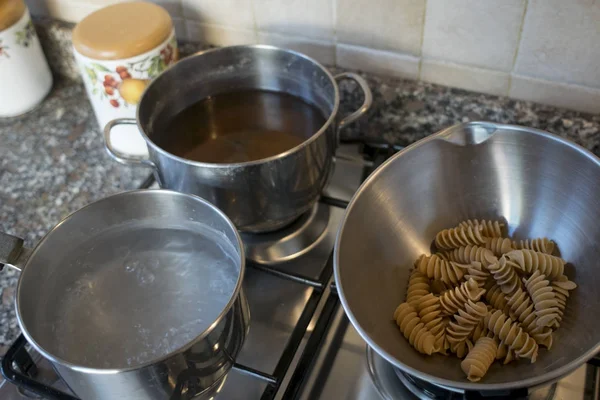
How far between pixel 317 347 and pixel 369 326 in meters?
0.09

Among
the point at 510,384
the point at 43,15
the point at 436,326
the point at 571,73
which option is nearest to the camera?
the point at 510,384

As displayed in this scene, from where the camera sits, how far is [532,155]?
639 millimetres

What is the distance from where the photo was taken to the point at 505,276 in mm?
568

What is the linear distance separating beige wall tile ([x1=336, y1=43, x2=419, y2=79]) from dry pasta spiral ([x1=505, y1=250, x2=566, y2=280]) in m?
0.29

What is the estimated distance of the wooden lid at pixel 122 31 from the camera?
72cm

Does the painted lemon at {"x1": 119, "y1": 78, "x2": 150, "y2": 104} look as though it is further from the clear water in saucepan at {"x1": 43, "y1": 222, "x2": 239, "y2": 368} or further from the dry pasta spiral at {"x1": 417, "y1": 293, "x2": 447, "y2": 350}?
the dry pasta spiral at {"x1": 417, "y1": 293, "x2": 447, "y2": 350}

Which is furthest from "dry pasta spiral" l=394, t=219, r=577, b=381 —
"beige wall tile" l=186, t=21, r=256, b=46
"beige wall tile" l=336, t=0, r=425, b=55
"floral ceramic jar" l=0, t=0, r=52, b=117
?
"floral ceramic jar" l=0, t=0, r=52, b=117

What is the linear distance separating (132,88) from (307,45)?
0.23 m

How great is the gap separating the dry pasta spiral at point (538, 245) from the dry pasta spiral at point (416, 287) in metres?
0.10

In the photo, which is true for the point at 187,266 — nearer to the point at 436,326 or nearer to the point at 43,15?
the point at 436,326

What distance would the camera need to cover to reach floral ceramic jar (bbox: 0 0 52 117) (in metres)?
0.81

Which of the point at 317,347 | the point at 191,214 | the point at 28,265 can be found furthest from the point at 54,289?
the point at 317,347

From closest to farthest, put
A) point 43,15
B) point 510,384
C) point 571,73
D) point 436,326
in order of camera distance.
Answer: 1. point 510,384
2. point 436,326
3. point 571,73
4. point 43,15

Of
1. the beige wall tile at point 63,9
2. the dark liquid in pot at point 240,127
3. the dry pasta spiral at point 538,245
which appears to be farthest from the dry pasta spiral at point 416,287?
the beige wall tile at point 63,9
